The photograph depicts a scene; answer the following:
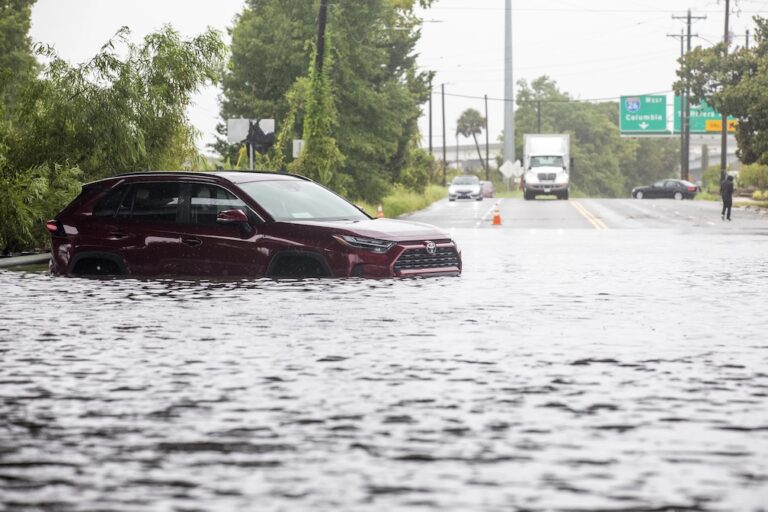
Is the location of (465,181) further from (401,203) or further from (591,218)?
(591,218)

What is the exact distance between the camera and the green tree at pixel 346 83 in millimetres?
57406

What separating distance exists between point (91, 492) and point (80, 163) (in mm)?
22462

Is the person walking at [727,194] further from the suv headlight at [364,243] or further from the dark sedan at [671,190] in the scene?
the dark sedan at [671,190]

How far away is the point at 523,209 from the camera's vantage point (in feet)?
207

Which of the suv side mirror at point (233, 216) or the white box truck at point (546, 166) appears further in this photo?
the white box truck at point (546, 166)

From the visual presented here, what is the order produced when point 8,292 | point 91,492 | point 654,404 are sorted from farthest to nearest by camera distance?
point 8,292 → point 654,404 → point 91,492

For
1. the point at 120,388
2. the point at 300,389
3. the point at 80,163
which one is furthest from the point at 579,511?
the point at 80,163

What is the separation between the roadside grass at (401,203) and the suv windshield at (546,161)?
7.01m

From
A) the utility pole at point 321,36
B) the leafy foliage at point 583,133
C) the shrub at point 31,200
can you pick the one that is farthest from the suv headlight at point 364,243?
the leafy foliage at point 583,133

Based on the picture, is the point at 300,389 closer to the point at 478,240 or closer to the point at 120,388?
the point at 120,388

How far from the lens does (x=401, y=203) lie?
2411 inches

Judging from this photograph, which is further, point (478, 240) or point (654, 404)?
point (478, 240)

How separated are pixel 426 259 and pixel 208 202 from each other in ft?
9.07

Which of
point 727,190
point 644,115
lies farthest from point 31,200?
point 644,115
